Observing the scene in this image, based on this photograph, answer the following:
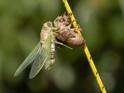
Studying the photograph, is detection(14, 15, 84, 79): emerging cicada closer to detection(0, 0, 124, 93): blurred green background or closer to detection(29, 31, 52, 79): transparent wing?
detection(29, 31, 52, 79): transparent wing

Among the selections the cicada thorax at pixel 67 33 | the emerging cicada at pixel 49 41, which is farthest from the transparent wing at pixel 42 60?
the cicada thorax at pixel 67 33

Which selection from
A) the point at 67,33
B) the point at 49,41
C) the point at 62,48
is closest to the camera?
the point at 67,33

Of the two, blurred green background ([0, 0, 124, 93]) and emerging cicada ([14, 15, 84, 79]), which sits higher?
emerging cicada ([14, 15, 84, 79])

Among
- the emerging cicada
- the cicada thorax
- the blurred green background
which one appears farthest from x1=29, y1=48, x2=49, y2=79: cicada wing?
the blurred green background

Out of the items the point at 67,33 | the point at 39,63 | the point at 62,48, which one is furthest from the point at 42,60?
the point at 62,48

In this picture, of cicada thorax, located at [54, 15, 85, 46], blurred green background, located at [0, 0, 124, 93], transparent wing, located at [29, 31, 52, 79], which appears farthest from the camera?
blurred green background, located at [0, 0, 124, 93]

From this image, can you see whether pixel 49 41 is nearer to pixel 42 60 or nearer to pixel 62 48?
pixel 42 60
